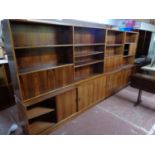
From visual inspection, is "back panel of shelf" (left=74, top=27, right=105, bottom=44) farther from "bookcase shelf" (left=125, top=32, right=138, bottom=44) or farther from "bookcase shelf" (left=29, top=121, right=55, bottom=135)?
"bookcase shelf" (left=29, top=121, right=55, bottom=135)

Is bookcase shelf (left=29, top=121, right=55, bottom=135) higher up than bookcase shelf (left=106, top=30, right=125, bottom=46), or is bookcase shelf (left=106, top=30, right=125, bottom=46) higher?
bookcase shelf (left=106, top=30, right=125, bottom=46)

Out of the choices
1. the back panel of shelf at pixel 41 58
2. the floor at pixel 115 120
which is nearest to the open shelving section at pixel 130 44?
the floor at pixel 115 120

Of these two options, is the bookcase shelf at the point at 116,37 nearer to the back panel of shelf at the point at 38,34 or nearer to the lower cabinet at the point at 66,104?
the back panel of shelf at the point at 38,34

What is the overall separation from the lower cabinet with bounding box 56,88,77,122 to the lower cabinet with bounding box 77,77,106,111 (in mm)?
166

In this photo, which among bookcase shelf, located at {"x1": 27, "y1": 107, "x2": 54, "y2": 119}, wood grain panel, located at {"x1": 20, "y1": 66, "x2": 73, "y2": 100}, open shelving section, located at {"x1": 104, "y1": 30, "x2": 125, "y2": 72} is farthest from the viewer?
open shelving section, located at {"x1": 104, "y1": 30, "x2": 125, "y2": 72}

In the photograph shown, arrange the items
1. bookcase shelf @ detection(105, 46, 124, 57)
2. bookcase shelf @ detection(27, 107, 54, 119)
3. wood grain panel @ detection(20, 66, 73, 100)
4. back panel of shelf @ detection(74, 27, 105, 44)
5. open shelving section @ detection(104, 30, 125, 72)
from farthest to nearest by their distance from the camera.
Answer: bookcase shelf @ detection(105, 46, 124, 57) < open shelving section @ detection(104, 30, 125, 72) < back panel of shelf @ detection(74, 27, 105, 44) < bookcase shelf @ detection(27, 107, 54, 119) < wood grain panel @ detection(20, 66, 73, 100)

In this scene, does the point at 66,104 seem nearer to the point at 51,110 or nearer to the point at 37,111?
the point at 51,110


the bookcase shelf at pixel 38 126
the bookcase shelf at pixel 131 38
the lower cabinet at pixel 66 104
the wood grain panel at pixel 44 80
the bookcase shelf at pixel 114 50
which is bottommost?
the bookcase shelf at pixel 38 126

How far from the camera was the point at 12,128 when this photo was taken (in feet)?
7.30

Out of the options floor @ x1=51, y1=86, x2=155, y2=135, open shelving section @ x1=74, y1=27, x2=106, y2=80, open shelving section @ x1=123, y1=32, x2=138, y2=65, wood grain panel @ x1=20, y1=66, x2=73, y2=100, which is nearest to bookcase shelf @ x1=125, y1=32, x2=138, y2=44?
open shelving section @ x1=123, y1=32, x2=138, y2=65

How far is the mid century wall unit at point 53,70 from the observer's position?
1729 millimetres

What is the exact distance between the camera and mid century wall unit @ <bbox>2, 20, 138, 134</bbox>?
1729 millimetres

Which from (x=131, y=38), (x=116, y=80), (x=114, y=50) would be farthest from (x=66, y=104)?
(x=131, y=38)
